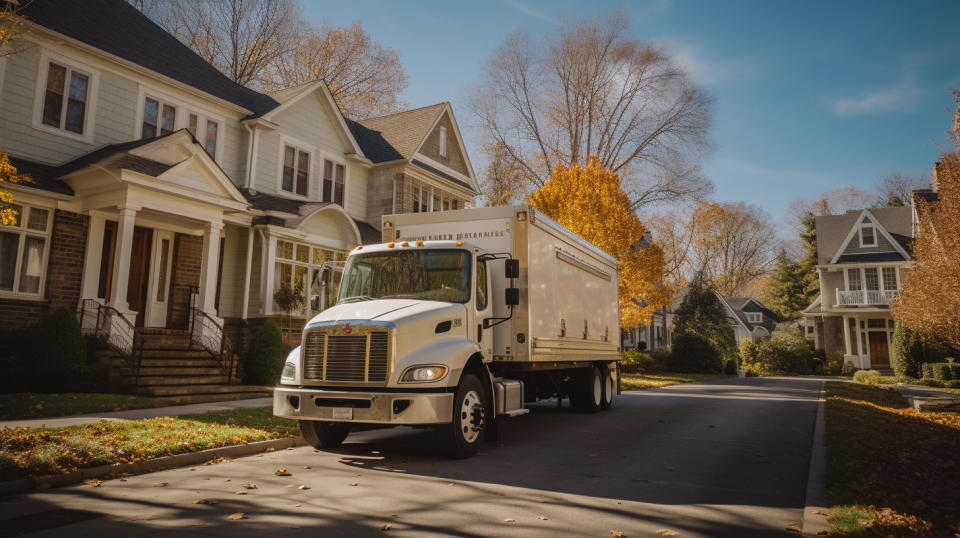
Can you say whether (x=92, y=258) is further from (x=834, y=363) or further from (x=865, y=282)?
(x=865, y=282)

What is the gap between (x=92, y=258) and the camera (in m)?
14.6

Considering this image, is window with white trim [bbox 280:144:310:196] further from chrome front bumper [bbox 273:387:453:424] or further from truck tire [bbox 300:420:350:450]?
chrome front bumper [bbox 273:387:453:424]

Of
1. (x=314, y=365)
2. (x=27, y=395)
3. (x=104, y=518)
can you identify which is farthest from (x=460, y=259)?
(x=27, y=395)

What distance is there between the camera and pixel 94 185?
13906 mm

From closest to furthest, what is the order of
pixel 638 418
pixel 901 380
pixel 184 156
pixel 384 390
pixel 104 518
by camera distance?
pixel 104 518 → pixel 384 390 → pixel 638 418 → pixel 184 156 → pixel 901 380

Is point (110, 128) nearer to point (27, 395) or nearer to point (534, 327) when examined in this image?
point (27, 395)

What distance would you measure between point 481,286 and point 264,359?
29.9 feet

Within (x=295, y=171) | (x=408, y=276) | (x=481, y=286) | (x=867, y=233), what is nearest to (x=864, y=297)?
(x=867, y=233)

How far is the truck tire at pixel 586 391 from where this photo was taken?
13.1 metres

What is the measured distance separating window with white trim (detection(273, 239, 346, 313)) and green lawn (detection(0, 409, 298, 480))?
9.00 meters

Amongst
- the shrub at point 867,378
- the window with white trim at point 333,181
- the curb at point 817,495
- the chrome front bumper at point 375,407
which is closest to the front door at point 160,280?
the window with white trim at point 333,181

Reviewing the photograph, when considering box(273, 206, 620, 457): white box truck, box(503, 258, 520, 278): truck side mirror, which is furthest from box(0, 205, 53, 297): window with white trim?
box(503, 258, 520, 278): truck side mirror

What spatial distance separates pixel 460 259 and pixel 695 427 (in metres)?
5.63

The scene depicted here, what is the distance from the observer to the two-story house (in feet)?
121
